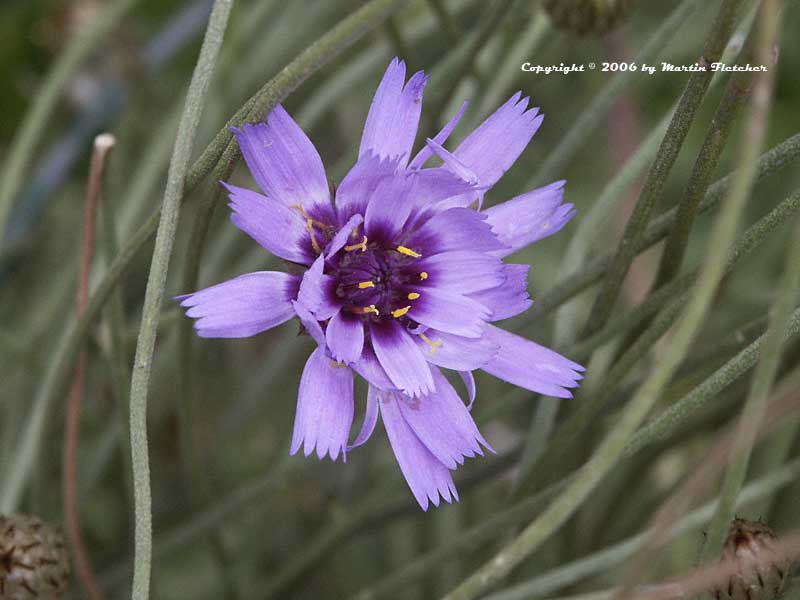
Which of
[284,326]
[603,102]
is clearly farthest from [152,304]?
[284,326]

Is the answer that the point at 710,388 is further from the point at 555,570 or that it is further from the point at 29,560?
the point at 29,560

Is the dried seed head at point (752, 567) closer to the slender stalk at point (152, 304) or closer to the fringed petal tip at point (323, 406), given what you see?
the fringed petal tip at point (323, 406)

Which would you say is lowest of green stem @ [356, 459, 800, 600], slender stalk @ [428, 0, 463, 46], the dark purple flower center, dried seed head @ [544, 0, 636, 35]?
green stem @ [356, 459, 800, 600]

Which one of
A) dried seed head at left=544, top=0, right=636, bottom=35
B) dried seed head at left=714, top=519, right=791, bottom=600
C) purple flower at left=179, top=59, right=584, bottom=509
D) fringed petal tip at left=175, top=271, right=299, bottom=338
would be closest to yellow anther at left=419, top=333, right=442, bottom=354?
purple flower at left=179, top=59, right=584, bottom=509

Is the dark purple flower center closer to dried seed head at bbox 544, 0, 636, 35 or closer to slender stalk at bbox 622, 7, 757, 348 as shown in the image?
slender stalk at bbox 622, 7, 757, 348

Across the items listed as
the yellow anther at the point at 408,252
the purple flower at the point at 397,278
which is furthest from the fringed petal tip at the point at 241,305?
the yellow anther at the point at 408,252
